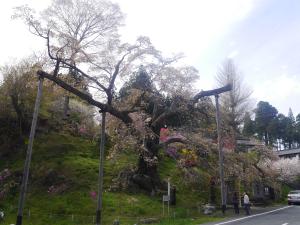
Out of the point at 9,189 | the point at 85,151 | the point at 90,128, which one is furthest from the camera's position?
the point at 90,128

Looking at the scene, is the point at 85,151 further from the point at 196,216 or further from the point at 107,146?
the point at 196,216

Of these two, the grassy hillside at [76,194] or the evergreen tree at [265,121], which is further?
the evergreen tree at [265,121]

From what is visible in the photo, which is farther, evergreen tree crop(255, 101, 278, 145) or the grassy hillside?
evergreen tree crop(255, 101, 278, 145)

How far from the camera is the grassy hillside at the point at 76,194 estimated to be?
21.0 m

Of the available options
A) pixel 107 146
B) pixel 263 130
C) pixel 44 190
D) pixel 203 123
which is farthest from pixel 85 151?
pixel 263 130

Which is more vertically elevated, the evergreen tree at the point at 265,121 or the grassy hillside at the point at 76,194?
the evergreen tree at the point at 265,121

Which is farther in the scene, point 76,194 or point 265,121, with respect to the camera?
point 265,121

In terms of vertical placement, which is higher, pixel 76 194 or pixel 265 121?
pixel 265 121

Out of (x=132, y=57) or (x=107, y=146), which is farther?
(x=107, y=146)

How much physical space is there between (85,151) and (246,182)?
50.2ft

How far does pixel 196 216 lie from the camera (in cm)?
2119

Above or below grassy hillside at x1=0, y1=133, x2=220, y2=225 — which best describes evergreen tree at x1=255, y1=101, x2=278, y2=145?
above

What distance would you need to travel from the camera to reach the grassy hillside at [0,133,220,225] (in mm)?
21016

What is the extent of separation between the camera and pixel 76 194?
24.4 metres
